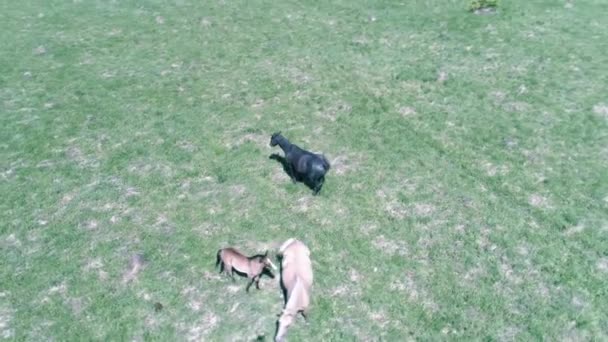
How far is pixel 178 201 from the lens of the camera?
10.6m

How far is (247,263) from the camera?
8.56 metres

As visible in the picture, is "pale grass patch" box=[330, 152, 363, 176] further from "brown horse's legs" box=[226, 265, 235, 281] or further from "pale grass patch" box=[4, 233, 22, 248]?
"pale grass patch" box=[4, 233, 22, 248]

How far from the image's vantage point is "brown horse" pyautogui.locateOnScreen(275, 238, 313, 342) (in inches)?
311

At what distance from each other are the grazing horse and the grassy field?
0.85ft

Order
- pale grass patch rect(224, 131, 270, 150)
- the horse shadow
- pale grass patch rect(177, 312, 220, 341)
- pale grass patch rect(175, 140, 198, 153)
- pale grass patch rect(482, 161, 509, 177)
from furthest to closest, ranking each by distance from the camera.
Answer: pale grass patch rect(224, 131, 270, 150)
pale grass patch rect(175, 140, 198, 153)
pale grass patch rect(482, 161, 509, 177)
the horse shadow
pale grass patch rect(177, 312, 220, 341)

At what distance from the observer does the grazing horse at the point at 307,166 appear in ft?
33.9

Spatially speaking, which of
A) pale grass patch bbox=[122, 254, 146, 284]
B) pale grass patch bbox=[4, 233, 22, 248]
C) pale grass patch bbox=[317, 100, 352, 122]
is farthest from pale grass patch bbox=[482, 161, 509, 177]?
pale grass patch bbox=[4, 233, 22, 248]

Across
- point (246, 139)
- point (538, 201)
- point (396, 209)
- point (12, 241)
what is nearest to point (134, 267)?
point (12, 241)

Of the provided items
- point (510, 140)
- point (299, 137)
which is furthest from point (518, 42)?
point (299, 137)

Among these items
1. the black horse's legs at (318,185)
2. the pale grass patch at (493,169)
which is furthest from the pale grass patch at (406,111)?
the black horse's legs at (318,185)

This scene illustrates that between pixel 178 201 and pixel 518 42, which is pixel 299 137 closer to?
pixel 178 201

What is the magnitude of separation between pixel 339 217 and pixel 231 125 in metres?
4.27

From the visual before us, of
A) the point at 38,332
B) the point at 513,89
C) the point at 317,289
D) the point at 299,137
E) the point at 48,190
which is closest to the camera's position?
the point at 38,332

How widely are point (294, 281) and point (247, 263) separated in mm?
868
